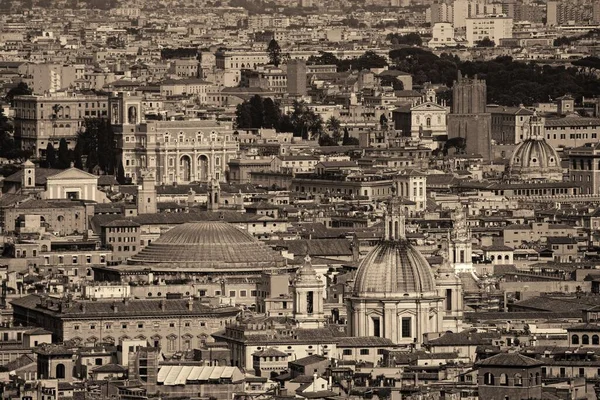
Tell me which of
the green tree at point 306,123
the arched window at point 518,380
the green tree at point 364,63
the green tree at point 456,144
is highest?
the green tree at point 364,63

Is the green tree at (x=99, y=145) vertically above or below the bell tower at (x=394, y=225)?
above

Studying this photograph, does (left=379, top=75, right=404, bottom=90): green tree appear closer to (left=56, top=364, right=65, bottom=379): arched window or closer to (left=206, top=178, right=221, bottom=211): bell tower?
(left=206, top=178, right=221, bottom=211): bell tower

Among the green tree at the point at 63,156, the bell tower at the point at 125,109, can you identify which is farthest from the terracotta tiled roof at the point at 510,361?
the bell tower at the point at 125,109

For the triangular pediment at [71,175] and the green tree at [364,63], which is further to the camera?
the green tree at [364,63]

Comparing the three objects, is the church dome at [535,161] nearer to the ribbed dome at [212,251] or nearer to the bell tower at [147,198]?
the bell tower at [147,198]

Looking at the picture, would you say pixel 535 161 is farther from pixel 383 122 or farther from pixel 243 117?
pixel 243 117

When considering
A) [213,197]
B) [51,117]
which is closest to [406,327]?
[213,197]
